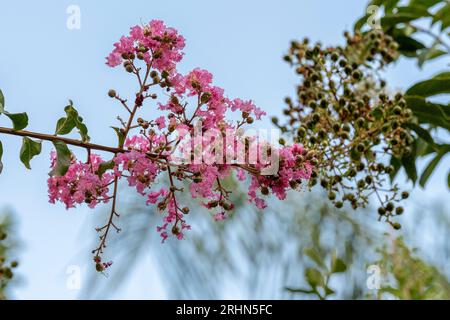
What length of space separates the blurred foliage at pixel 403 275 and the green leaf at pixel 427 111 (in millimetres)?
448

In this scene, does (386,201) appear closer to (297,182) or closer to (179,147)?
(297,182)

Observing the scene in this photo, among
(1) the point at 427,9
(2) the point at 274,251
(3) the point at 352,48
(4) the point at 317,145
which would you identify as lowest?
(2) the point at 274,251

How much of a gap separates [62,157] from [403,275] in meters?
1.16

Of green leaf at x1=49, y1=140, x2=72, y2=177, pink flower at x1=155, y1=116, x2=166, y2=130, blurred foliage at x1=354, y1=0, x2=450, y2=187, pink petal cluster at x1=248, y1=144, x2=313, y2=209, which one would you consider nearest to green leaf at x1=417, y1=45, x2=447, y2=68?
blurred foliage at x1=354, y1=0, x2=450, y2=187

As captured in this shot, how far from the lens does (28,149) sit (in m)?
1.04

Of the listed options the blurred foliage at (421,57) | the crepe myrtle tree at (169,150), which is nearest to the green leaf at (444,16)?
the blurred foliage at (421,57)

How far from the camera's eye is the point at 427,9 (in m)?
1.71

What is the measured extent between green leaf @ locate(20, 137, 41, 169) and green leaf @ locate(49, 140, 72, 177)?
0.05 metres

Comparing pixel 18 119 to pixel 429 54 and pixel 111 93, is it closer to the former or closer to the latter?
pixel 111 93

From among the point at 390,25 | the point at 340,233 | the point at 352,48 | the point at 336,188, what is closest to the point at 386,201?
the point at 336,188

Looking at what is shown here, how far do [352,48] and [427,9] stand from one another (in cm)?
26

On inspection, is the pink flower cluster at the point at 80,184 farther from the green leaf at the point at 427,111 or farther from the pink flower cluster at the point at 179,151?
the green leaf at the point at 427,111

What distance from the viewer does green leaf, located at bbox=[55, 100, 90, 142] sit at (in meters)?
1.00

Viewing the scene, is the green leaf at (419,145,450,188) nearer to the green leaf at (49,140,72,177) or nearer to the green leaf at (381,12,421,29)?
the green leaf at (381,12,421,29)
